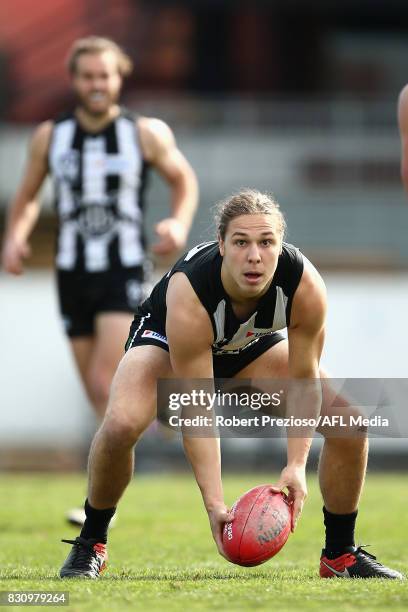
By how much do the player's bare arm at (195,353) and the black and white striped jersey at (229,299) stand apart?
42 mm

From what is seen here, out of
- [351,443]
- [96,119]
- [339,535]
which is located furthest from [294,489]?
[96,119]

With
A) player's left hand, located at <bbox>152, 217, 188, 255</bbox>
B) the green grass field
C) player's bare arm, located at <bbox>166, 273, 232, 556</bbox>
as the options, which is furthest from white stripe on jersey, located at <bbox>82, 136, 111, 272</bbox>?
player's bare arm, located at <bbox>166, 273, 232, 556</bbox>

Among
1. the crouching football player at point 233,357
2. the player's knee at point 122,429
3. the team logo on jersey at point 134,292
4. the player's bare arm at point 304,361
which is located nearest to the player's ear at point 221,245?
the crouching football player at point 233,357

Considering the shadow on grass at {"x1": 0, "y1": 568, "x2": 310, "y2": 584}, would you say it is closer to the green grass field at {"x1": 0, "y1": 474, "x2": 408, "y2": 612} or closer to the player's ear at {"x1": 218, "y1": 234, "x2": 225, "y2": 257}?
the green grass field at {"x1": 0, "y1": 474, "x2": 408, "y2": 612}

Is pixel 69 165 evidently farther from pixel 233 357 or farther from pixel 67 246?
pixel 233 357

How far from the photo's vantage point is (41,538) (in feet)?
22.8

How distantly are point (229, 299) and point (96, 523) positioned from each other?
1087 millimetres

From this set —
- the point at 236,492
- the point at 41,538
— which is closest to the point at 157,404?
the point at 41,538

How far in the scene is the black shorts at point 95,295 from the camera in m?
7.41

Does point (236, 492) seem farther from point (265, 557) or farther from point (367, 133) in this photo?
point (367, 133)

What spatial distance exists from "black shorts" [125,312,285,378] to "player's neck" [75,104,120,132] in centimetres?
245

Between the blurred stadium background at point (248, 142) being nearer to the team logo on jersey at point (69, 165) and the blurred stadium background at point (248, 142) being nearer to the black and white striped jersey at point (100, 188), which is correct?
the black and white striped jersey at point (100, 188)

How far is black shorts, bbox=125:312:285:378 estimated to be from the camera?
5254 millimetres

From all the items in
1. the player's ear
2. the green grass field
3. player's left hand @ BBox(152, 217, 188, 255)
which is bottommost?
the green grass field
